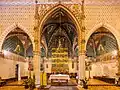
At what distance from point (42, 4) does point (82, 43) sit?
396 cm

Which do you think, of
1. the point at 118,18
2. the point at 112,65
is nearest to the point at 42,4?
the point at 118,18

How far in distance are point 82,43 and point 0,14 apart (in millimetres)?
6073

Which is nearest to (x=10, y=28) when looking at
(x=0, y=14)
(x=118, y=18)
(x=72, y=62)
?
(x=0, y=14)

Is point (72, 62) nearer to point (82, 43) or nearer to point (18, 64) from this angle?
point (18, 64)

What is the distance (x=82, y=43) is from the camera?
18.3 metres

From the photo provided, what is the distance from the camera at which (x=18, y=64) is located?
27.8 metres

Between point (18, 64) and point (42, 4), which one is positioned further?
point (18, 64)

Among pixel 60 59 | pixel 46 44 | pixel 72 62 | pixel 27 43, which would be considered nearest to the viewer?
pixel 60 59

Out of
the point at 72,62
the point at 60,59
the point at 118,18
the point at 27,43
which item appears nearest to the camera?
the point at 118,18

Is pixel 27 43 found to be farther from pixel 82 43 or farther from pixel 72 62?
pixel 82 43

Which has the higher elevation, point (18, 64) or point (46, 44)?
point (46, 44)

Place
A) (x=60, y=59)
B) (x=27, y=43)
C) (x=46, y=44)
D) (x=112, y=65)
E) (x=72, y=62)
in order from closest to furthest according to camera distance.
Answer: (x=112, y=65)
(x=60, y=59)
(x=27, y=43)
(x=46, y=44)
(x=72, y=62)

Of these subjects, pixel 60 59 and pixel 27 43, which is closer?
pixel 60 59

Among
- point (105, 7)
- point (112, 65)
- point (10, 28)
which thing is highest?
point (105, 7)
